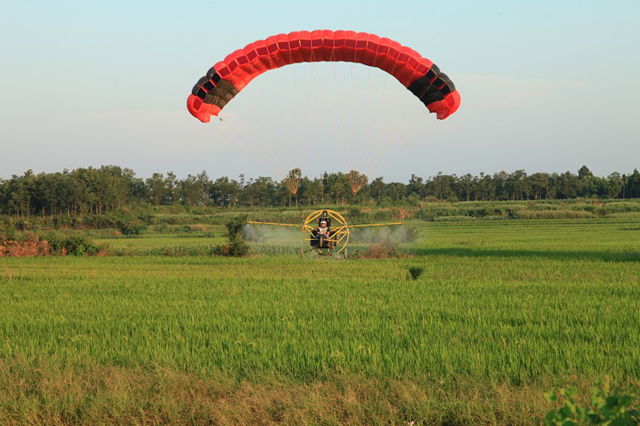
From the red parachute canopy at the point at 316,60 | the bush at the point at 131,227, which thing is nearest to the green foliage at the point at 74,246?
the red parachute canopy at the point at 316,60

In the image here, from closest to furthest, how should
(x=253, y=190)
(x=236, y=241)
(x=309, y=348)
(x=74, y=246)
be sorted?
(x=309, y=348)
(x=236, y=241)
(x=74, y=246)
(x=253, y=190)

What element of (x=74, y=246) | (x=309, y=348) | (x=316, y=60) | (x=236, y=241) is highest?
(x=316, y=60)

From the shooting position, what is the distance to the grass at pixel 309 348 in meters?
6.14

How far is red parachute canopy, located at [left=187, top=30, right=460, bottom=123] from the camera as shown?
16734 millimetres

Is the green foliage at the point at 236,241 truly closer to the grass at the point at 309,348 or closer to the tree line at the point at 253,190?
the grass at the point at 309,348

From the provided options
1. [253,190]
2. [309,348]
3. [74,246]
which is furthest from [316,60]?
[253,190]

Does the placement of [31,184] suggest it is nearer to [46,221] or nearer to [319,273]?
[46,221]

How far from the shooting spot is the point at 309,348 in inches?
336

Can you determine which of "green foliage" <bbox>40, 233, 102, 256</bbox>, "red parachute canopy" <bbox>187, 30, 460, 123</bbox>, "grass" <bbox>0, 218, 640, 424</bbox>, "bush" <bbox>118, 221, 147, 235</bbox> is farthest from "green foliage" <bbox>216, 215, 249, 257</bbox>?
"bush" <bbox>118, 221, 147, 235</bbox>

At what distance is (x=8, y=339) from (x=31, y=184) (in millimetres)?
97997

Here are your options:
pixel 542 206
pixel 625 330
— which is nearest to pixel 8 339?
pixel 625 330

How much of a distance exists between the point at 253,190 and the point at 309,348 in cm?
11937

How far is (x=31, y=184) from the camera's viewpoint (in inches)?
3907

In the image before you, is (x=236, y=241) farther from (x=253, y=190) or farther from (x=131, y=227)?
(x=253, y=190)
